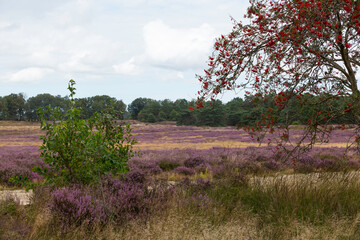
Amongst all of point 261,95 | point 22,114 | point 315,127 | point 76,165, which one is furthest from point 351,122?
point 22,114

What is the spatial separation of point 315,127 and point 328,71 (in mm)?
1441

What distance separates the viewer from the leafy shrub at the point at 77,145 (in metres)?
5.43

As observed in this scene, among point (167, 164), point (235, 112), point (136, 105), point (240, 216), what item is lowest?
point (167, 164)

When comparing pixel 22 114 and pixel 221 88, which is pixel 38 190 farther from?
pixel 22 114

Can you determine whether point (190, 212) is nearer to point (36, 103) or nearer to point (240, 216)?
point (240, 216)

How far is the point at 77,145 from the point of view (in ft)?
18.5

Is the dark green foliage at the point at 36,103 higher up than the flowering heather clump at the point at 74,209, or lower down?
higher up

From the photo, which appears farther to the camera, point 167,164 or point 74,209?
point 167,164

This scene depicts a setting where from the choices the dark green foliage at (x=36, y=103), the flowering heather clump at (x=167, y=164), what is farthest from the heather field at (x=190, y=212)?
the dark green foliage at (x=36, y=103)

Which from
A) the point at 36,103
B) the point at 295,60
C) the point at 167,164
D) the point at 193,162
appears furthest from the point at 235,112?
the point at 36,103

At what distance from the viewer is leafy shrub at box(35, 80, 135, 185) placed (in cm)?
543

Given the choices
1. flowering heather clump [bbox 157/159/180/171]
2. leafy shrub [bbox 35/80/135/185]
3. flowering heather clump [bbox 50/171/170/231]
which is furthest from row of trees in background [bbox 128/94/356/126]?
flowering heather clump [bbox 157/159/180/171]

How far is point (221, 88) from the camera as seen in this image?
5.94m

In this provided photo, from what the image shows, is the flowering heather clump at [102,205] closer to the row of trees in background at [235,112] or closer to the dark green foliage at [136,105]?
the row of trees in background at [235,112]
